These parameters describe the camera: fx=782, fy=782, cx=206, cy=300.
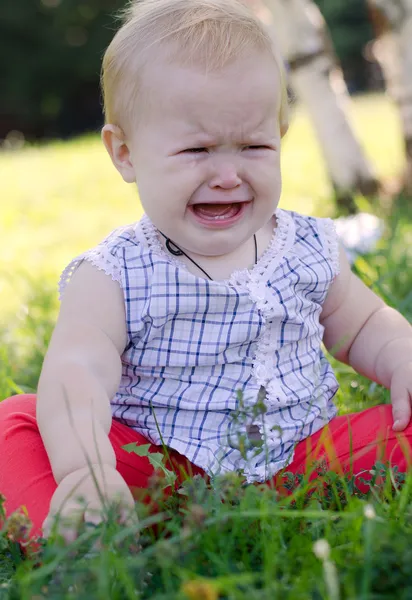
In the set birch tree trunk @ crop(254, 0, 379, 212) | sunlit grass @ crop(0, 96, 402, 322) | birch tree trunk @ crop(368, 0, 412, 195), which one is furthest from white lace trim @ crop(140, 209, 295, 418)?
birch tree trunk @ crop(368, 0, 412, 195)

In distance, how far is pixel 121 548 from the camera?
1281 millimetres

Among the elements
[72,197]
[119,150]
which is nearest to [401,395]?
[119,150]

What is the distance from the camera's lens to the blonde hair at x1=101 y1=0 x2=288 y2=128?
1.75 metres

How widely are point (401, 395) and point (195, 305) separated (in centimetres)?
57

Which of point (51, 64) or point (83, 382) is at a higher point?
point (51, 64)

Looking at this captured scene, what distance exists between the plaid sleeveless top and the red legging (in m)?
0.06

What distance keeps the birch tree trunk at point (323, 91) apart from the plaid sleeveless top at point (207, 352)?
9.25 ft

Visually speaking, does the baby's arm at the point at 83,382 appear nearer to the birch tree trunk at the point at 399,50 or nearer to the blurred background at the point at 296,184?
the blurred background at the point at 296,184

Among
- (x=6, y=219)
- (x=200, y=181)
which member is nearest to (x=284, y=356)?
(x=200, y=181)

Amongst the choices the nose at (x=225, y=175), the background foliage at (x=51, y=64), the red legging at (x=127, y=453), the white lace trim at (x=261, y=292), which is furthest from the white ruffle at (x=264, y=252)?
the background foliage at (x=51, y=64)

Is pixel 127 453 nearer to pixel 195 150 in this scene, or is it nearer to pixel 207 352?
pixel 207 352

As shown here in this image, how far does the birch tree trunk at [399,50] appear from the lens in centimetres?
448

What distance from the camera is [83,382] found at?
169 cm

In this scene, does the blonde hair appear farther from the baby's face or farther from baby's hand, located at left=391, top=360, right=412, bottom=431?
baby's hand, located at left=391, top=360, right=412, bottom=431
